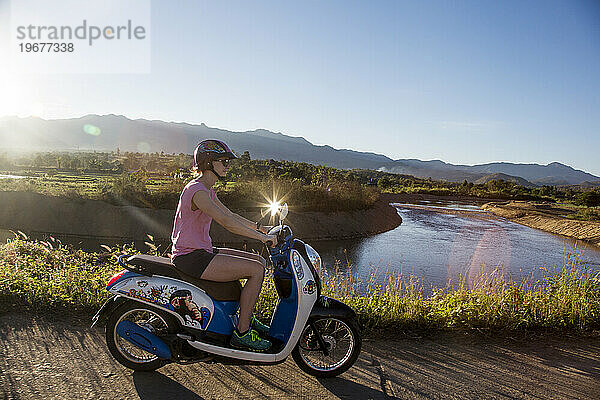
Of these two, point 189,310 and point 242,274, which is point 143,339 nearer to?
point 189,310

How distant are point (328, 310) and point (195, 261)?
1.25 metres

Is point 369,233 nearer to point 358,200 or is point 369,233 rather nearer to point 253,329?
point 358,200

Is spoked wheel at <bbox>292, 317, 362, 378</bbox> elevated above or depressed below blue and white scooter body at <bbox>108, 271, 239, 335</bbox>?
below

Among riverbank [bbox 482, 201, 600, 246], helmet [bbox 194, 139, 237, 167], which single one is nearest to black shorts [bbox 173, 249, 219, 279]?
helmet [bbox 194, 139, 237, 167]

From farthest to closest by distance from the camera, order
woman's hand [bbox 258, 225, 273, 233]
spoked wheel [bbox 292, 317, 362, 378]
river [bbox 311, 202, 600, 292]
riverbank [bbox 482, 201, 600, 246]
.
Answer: riverbank [bbox 482, 201, 600, 246]
river [bbox 311, 202, 600, 292]
woman's hand [bbox 258, 225, 273, 233]
spoked wheel [bbox 292, 317, 362, 378]

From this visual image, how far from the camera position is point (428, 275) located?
1390cm

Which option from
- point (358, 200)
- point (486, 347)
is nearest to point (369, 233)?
point (358, 200)

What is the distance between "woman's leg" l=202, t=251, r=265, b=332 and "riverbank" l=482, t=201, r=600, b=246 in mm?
28569

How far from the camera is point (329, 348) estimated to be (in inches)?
157

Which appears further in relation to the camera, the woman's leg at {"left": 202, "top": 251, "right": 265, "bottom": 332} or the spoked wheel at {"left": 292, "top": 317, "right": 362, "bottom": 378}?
the spoked wheel at {"left": 292, "top": 317, "right": 362, "bottom": 378}

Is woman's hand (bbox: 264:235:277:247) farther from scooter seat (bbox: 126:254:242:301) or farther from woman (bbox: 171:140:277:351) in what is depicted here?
scooter seat (bbox: 126:254:242:301)

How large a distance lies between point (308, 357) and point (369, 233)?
69.4ft

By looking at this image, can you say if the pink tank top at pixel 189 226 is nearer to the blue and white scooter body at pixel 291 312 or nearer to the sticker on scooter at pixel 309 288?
the blue and white scooter body at pixel 291 312

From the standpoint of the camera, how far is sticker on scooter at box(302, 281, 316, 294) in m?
3.78
